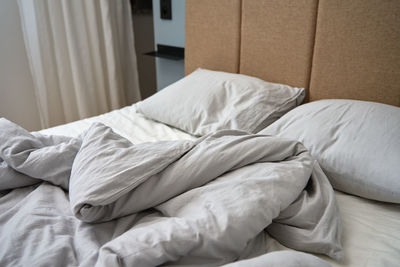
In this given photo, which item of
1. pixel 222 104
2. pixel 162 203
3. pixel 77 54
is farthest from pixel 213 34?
pixel 162 203

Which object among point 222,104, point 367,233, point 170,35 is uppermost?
point 170,35

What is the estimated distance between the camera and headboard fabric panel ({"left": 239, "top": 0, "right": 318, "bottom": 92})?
4.71 feet

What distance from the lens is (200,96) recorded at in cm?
147

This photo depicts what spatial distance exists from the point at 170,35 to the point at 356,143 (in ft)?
4.76

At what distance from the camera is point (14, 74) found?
212cm

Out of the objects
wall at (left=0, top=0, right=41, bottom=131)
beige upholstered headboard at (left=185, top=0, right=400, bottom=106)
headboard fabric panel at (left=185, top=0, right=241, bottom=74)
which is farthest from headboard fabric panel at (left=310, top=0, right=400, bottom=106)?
wall at (left=0, top=0, right=41, bottom=131)

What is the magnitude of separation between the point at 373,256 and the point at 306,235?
0.51 ft

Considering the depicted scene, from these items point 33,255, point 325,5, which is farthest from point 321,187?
point 325,5

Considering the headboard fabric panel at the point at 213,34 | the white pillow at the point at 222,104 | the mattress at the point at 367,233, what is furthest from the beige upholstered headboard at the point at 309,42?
the mattress at the point at 367,233

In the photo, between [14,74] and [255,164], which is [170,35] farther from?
[255,164]

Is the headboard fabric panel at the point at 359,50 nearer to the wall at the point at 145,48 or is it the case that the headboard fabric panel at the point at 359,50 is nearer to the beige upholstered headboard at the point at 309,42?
the beige upholstered headboard at the point at 309,42

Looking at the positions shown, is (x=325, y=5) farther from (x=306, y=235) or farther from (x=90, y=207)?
(x=90, y=207)

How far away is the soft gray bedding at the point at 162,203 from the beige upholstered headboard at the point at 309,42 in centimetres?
59

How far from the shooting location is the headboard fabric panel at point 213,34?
1690 millimetres
